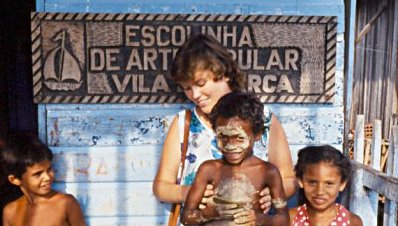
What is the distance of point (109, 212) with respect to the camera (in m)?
2.84

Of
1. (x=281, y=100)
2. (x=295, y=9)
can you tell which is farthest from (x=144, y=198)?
(x=295, y=9)

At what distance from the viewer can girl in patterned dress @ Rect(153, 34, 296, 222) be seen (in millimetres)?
2086

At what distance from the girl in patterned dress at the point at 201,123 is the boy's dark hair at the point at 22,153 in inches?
32.6

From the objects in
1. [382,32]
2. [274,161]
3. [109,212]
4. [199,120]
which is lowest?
[109,212]

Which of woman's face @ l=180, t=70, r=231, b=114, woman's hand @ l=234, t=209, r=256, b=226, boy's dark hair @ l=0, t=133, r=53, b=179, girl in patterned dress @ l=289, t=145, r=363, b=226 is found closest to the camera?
woman's hand @ l=234, t=209, r=256, b=226

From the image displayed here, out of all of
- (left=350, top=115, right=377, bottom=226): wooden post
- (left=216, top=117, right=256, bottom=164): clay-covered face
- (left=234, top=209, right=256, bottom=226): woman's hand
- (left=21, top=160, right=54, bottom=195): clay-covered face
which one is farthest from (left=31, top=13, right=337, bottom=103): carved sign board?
(left=234, top=209, right=256, bottom=226): woman's hand

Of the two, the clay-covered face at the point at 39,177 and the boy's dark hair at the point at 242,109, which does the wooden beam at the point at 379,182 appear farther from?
the clay-covered face at the point at 39,177

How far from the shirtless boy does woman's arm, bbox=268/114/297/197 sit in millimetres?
1317

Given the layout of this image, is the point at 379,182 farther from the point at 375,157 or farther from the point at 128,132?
the point at 128,132

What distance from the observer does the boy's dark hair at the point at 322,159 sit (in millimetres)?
2398

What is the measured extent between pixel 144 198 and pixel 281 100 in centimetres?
115

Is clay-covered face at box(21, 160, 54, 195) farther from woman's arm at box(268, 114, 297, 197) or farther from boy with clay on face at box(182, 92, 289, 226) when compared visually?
woman's arm at box(268, 114, 297, 197)

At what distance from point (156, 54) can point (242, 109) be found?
3.45ft

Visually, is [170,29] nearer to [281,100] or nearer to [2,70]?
[281,100]
